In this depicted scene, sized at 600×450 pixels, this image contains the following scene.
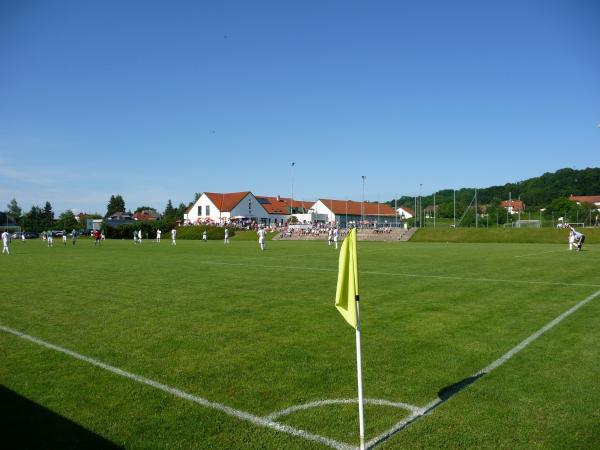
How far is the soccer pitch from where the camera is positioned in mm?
4668

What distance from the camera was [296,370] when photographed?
6480mm

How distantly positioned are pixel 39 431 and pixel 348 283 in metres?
3.51

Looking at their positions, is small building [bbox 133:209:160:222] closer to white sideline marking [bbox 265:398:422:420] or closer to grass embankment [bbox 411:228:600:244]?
grass embankment [bbox 411:228:600:244]

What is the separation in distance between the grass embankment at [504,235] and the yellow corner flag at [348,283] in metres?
53.8

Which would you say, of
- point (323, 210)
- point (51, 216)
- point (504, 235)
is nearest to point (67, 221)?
point (51, 216)

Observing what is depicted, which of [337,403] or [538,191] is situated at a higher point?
[538,191]

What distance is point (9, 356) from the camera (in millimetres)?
7254

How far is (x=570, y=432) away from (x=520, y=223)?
7675cm

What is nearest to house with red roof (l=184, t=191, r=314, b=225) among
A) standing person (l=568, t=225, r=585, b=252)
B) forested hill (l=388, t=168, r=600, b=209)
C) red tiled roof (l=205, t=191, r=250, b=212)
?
red tiled roof (l=205, t=191, r=250, b=212)

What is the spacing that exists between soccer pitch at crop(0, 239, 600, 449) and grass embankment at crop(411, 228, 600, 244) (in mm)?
44609

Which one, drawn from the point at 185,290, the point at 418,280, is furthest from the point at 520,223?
the point at 185,290

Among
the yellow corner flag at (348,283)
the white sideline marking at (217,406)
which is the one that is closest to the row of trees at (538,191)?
the white sideline marking at (217,406)

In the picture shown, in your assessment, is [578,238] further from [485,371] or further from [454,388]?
[454,388]

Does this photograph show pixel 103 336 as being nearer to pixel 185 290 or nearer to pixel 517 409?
pixel 185 290
